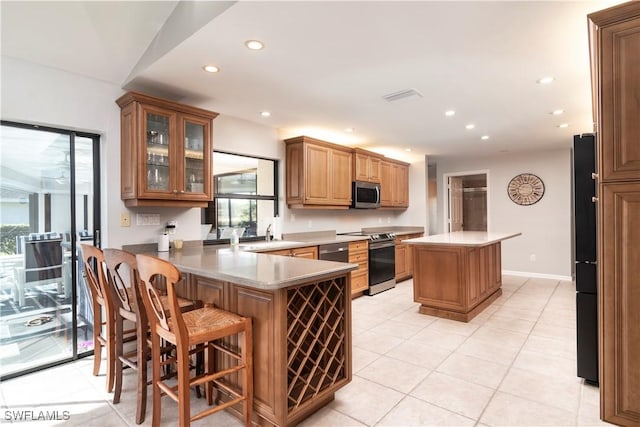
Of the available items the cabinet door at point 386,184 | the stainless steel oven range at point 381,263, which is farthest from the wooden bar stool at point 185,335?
the cabinet door at point 386,184

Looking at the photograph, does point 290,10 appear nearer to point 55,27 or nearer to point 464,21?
point 464,21

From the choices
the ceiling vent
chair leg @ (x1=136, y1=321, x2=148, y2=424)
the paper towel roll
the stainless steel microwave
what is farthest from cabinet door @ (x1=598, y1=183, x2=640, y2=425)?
the stainless steel microwave

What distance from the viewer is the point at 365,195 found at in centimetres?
562

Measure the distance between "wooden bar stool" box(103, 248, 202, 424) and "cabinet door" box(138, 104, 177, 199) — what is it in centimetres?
96

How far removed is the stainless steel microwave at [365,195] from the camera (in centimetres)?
541

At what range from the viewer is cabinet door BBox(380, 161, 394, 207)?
6.16 m

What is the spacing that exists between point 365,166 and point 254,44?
11.8 ft

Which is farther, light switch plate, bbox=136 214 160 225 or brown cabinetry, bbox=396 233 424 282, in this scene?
brown cabinetry, bbox=396 233 424 282

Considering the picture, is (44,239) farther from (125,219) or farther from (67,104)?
(67,104)

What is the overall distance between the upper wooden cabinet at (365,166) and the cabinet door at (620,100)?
3970 millimetres

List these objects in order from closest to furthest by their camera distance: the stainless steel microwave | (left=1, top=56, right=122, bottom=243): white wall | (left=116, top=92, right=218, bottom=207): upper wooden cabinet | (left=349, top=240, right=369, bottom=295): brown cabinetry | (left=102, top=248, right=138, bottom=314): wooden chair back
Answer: (left=102, top=248, right=138, bottom=314): wooden chair back
(left=1, top=56, right=122, bottom=243): white wall
(left=116, top=92, right=218, bottom=207): upper wooden cabinet
(left=349, top=240, right=369, bottom=295): brown cabinetry
the stainless steel microwave

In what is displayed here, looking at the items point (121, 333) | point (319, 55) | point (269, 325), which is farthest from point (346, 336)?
point (319, 55)

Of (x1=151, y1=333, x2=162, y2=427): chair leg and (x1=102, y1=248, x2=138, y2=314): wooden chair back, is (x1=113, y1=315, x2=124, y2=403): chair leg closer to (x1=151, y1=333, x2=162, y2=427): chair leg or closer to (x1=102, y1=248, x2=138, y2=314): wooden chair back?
(x1=102, y1=248, x2=138, y2=314): wooden chair back

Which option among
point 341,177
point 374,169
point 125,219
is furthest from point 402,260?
point 125,219
